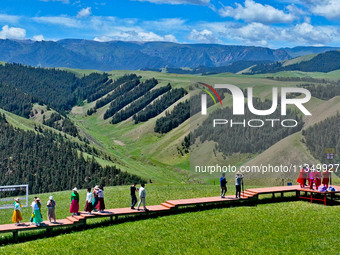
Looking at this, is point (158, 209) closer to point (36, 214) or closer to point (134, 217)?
point (134, 217)

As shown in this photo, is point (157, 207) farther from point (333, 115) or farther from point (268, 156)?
point (333, 115)

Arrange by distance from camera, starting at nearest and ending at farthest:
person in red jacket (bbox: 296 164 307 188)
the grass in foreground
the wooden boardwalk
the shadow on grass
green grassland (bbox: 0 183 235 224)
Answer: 1. the grass in foreground
2. the wooden boardwalk
3. the shadow on grass
4. person in red jacket (bbox: 296 164 307 188)
5. green grassland (bbox: 0 183 235 224)

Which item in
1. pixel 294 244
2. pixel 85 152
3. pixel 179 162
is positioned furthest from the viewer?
pixel 85 152

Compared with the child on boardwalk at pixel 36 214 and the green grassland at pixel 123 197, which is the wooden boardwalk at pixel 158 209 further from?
the green grassland at pixel 123 197

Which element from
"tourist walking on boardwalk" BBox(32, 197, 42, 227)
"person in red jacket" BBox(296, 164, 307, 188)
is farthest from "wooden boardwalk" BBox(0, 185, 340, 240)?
"person in red jacket" BBox(296, 164, 307, 188)

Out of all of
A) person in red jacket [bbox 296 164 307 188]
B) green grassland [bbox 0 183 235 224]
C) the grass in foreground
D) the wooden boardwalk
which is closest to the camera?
the grass in foreground

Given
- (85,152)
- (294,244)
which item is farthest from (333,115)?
(85,152)

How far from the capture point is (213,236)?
30578mm

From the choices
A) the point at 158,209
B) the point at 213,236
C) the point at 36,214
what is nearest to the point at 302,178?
the point at 158,209

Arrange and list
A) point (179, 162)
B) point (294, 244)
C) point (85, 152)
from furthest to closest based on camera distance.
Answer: point (85, 152) < point (179, 162) < point (294, 244)

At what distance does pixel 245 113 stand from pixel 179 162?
328ft

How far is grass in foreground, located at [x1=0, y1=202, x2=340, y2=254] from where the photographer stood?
92.3ft

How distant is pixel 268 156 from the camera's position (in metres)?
56.6

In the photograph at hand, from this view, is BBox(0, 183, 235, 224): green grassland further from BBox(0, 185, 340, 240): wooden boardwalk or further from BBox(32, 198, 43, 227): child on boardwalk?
BBox(32, 198, 43, 227): child on boardwalk
